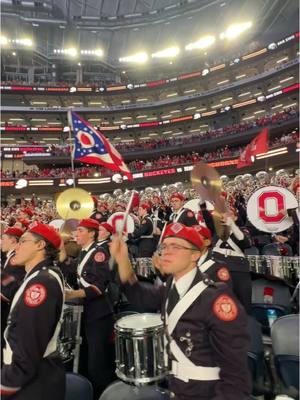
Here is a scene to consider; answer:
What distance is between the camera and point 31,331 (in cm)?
185

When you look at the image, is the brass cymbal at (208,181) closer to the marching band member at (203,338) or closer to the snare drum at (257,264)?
the marching band member at (203,338)

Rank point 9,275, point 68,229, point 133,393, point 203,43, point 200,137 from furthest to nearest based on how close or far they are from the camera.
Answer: point 203,43, point 200,137, point 68,229, point 9,275, point 133,393

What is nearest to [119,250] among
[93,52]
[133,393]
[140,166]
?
[133,393]

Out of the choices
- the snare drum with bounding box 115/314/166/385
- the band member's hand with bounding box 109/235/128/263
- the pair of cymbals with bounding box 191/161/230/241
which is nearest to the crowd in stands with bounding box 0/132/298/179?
the pair of cymbals with bounding box 191/161/230/241

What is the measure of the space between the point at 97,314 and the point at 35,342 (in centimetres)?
158

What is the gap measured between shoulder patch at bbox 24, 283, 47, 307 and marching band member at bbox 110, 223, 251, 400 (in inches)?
31.6

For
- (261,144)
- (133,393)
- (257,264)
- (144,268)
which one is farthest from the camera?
(261,144)

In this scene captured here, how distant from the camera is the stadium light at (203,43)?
43.9 meters

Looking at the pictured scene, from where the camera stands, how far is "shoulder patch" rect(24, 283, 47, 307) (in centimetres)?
191

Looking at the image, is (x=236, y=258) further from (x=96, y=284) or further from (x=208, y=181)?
(x=96, y=284)

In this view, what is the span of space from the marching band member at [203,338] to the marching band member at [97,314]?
5.16 ft

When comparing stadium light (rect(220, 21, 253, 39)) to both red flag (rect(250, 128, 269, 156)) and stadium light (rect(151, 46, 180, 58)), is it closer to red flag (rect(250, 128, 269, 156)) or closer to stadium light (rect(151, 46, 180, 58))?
stadium light (rect(151, 46, 180, 58))

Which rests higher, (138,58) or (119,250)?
(138,58)

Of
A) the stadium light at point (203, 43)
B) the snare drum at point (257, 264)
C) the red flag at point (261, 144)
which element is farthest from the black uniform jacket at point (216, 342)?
the stadium light at point (203, 43)
